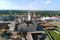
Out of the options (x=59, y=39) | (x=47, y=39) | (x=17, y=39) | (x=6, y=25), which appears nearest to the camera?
(x=47, y=39)

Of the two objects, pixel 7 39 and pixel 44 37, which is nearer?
pixel 44 37

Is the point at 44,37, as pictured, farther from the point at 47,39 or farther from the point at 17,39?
the point at 17,39

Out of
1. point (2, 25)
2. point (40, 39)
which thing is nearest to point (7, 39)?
point (40, 39)

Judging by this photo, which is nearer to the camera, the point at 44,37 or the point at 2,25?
the point at 44,37

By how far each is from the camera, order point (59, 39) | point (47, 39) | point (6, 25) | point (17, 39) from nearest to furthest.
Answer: point (47, 39), point (17, 39), point (59, 39), point (6, 25)

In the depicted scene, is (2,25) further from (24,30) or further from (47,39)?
(47,39)

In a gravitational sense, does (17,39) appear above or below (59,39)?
above

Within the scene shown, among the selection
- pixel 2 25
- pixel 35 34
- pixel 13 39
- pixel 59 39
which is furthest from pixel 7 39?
pixel 2 25

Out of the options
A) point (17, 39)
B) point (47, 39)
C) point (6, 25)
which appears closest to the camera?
point (47, 39)
